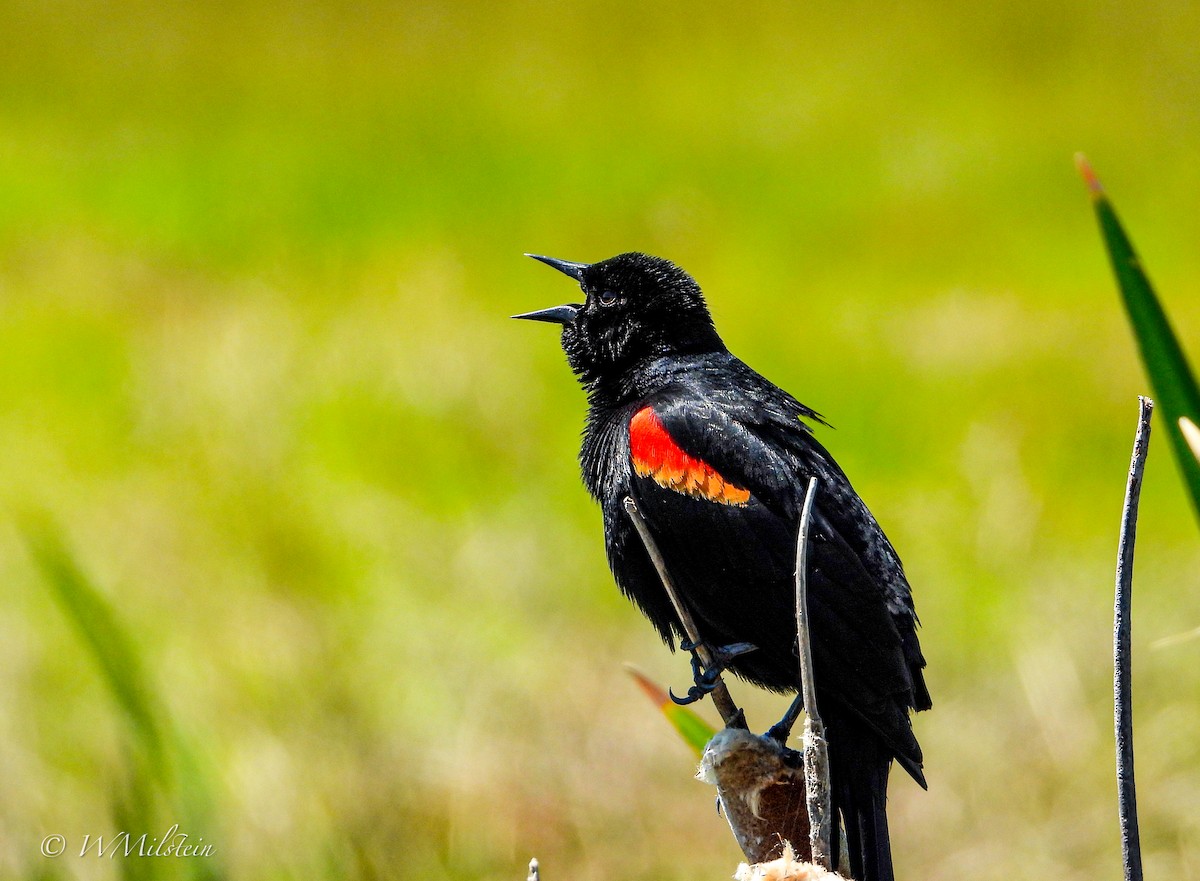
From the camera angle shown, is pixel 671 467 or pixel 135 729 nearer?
pixel 135 729

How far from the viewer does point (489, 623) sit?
192 inches

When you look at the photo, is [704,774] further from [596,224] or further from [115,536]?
[596,224]

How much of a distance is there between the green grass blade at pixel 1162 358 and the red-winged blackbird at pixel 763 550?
0.56m

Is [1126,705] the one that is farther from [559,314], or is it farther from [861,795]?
[559,314]

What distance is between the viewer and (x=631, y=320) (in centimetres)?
220

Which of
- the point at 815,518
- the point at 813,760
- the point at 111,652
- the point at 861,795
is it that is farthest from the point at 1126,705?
the point at 111,652

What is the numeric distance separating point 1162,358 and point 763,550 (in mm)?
697

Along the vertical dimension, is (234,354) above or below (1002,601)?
above

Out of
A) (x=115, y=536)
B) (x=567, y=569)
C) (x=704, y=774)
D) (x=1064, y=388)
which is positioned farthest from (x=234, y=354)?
(x=704, y=774)

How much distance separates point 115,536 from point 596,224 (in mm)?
3086

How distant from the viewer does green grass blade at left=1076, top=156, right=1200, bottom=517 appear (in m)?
1.21

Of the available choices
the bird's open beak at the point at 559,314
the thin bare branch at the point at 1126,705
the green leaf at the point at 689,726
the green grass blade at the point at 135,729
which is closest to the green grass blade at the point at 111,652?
the green grass blade at the point at 135,729

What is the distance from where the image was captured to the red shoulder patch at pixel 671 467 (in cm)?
182

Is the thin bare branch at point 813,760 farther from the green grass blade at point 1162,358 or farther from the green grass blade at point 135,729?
the green grass blade at point 135,729
